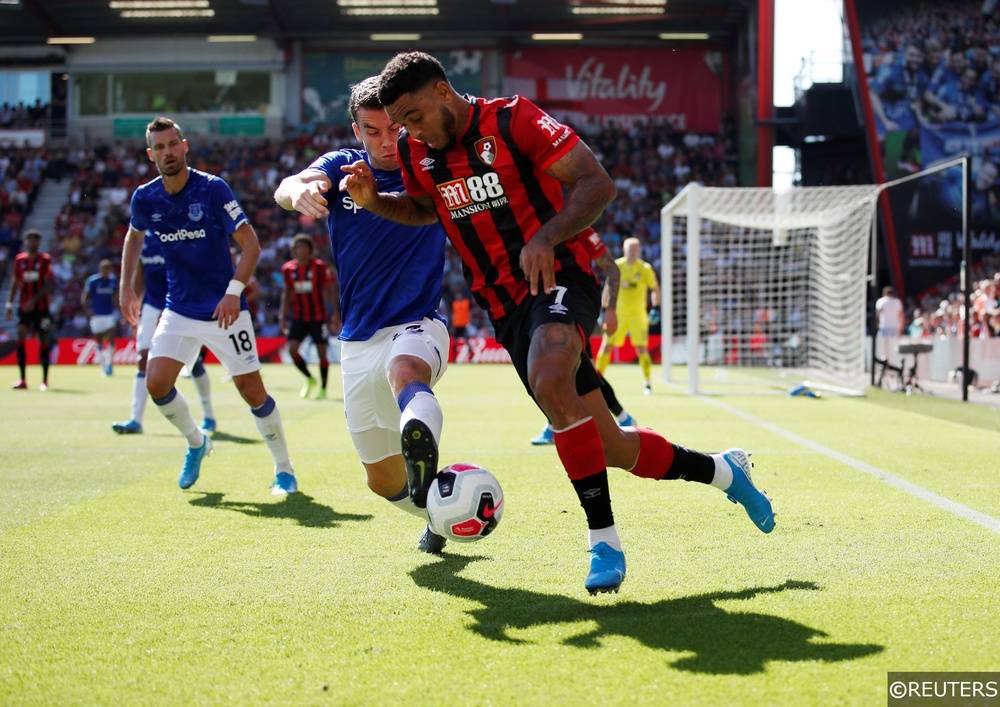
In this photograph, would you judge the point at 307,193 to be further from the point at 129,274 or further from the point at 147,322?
the point at 147,322

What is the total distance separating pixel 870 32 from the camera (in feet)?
102

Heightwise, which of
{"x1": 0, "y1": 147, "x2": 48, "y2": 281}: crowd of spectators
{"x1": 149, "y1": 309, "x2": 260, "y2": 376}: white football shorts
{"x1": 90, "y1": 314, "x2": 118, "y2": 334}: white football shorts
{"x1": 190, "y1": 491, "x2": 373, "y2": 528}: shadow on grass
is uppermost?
{"x1": 0, "y1": 147, "x2": 48, "y2": 281}: crowd of spectators

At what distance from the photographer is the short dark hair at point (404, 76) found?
11.6ft

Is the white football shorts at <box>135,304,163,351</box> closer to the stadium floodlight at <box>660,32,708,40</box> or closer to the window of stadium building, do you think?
the window of stadium building

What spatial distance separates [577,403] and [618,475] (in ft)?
10.7

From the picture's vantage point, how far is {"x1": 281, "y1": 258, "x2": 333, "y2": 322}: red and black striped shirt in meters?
14.7

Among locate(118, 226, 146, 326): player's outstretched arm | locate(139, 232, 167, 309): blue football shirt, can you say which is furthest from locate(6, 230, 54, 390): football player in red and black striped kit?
locate(118, 226, 146, 326): player's outstretched arm

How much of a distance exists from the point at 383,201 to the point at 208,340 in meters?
2.92

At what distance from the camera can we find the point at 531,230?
3.77m

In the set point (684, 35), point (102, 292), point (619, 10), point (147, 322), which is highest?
point (619, 10)

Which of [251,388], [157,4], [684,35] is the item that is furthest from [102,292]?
[684,35]

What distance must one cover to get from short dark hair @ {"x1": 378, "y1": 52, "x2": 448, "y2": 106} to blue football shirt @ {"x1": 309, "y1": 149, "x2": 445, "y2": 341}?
995 mm

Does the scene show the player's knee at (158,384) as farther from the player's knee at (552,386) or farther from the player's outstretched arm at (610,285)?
the player's knee at (552,386)

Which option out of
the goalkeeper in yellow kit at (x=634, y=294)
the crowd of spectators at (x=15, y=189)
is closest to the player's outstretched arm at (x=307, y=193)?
the goalkeeper in yellow kit at (x=634, y=294)
